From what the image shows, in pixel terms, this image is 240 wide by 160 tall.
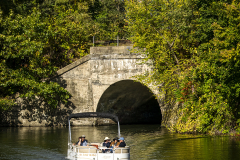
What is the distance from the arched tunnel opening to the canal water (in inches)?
198

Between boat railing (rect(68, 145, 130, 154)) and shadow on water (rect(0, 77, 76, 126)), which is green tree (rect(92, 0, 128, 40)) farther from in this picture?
boat railing (rect(68, 145, 130, 154))

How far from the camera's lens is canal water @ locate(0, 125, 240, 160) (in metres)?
18.3

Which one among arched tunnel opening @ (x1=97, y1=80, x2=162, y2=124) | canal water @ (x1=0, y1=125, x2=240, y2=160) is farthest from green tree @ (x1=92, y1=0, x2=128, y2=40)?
canal water @ (x1=0, y1=125, x2=240, y2=160)

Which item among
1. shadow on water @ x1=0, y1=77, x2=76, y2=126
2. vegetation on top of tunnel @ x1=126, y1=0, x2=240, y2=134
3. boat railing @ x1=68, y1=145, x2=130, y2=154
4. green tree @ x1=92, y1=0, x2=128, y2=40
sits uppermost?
green tree @ x1=92, y1=0, x2=128, y2=40

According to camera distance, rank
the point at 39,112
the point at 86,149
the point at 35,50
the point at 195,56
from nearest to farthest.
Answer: the point at 86,149 → the point at 195,56 → the point at 35,50 → the point at 39,112

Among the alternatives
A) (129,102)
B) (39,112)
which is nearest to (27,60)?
(39,112)

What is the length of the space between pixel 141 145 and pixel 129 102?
1342 centimetres

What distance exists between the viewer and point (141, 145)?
73.4ft

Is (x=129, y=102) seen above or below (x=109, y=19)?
below

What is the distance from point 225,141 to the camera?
71.7ft

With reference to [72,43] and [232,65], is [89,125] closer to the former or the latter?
[72,43]

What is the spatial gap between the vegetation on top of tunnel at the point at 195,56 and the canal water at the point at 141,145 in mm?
1598

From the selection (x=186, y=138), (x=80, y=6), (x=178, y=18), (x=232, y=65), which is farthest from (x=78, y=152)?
(x=80, y=6)

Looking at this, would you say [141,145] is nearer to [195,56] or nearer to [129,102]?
[195,56]
